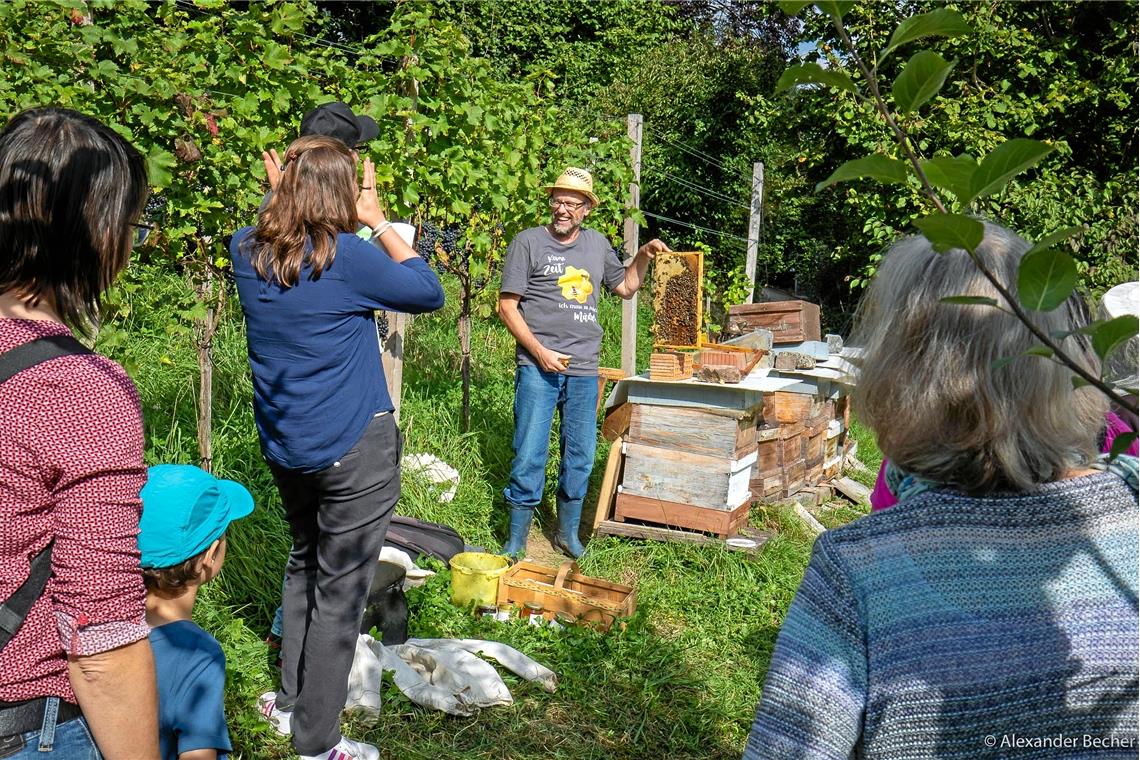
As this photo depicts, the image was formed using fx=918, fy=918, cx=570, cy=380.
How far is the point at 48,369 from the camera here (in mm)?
1264

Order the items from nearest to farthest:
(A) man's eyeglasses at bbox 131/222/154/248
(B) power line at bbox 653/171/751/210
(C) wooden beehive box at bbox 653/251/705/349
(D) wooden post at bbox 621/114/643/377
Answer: (A) man's eyeglasses at bbox 131/222/154/248, (C) wooden beehive box at bbox 653/251/705/349, (D) wooden post at bbox 621/114/643/377, (B) power line at bbox 653/171/751/210

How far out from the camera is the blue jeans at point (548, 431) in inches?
190

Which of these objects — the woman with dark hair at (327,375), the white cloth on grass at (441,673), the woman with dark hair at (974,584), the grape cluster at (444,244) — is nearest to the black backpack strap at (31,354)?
the woman with dark hair at (974,584)

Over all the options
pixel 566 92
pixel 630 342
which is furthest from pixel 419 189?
pixel 566 92

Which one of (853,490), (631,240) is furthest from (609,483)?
(631,240)

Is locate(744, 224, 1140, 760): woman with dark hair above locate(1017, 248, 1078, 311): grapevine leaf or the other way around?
the other way around

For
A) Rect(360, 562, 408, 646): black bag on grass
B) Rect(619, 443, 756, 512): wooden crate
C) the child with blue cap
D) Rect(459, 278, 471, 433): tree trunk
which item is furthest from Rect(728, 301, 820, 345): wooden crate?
the child with blue cap

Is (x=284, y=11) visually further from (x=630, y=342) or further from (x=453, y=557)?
(x=630, y=342)

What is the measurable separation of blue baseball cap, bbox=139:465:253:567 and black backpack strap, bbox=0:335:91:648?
0.67 m

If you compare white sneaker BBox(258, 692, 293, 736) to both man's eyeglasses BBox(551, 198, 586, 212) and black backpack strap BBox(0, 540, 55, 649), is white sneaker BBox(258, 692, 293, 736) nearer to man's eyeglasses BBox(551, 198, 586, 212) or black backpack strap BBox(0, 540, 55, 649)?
black backpack strap BBox(0, 540, 55, 649)

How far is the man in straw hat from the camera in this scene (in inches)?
190

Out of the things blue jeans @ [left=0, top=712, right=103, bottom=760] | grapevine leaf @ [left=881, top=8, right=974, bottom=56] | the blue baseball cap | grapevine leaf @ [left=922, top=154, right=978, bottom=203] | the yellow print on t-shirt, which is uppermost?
grapevine leaf @ [left=881, top=8, right=974, bottom=56]

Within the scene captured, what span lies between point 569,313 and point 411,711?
2184 millimetres

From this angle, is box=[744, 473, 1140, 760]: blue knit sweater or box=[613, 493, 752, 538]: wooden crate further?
box=[613, 493, 752, 538]: wooden crate
